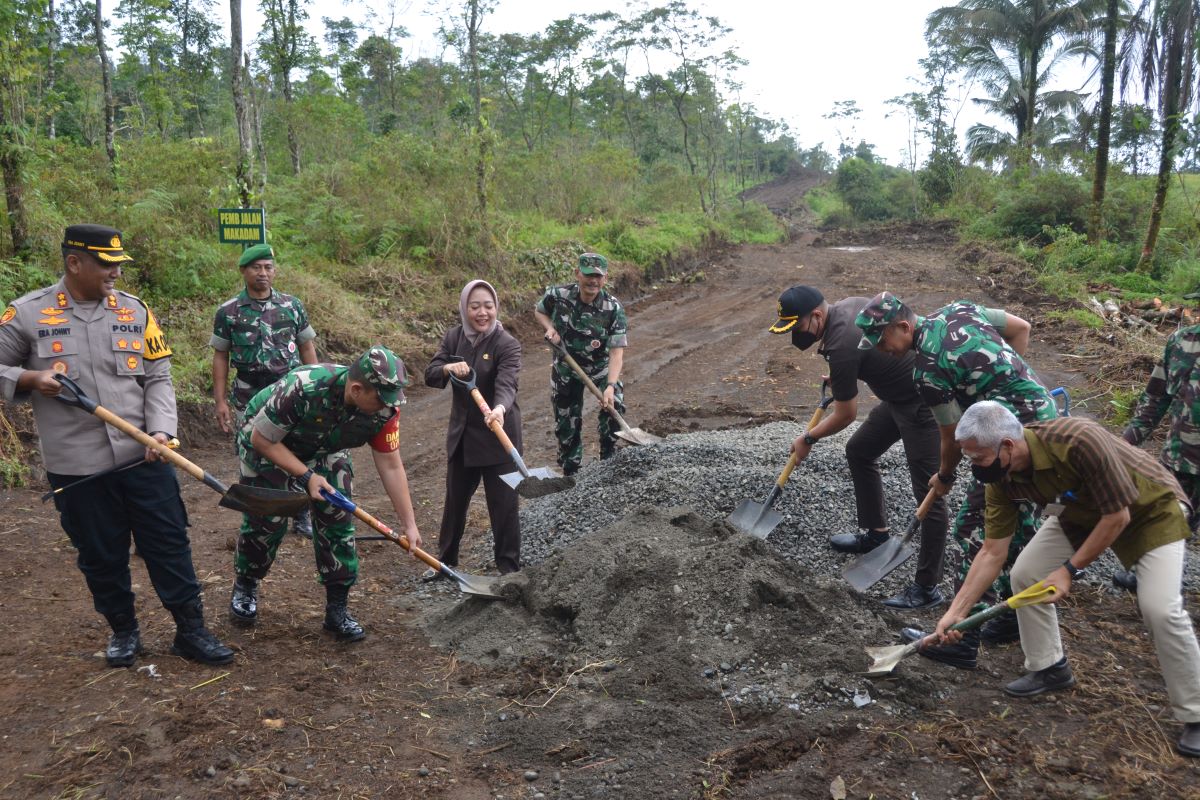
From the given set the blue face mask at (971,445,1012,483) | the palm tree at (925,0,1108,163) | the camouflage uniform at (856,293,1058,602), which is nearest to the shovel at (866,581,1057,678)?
the blue face mask at (971,445,1012,483)

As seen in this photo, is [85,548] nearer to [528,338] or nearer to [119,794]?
→ [119,794]

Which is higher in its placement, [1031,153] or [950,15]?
[950,15]

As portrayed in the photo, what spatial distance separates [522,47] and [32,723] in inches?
1149

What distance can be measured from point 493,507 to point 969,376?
2.57 meters

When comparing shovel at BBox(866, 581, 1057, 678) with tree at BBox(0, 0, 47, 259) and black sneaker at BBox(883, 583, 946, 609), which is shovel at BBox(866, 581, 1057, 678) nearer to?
black sneaker at BBox(883, 583, 946, 609)

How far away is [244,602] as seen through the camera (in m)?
3.98

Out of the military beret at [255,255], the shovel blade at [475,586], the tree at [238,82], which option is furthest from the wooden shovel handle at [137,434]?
the tree at [238,82]

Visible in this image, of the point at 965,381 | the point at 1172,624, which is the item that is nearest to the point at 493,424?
the point at 965,381

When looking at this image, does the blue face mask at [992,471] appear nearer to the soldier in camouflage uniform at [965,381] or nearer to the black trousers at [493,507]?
the soldier in camouflage uniform at [965,381]

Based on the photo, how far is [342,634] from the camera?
397 centimetres

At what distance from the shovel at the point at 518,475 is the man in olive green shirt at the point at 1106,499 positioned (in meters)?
2.40

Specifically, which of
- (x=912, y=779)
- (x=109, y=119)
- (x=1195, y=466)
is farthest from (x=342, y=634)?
(x=109, y=119)

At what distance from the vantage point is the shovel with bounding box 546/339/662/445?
610 centimetres

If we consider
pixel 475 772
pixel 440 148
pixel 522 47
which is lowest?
pixel 475 772
